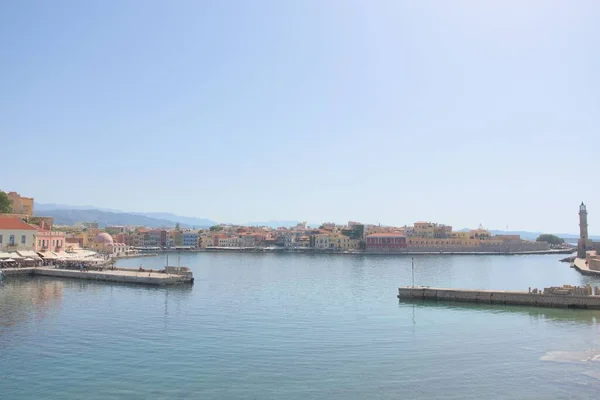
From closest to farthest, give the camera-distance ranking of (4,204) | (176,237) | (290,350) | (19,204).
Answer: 1. (290,350)
2. (4,204)
3. (19,204)
4. (176,237)

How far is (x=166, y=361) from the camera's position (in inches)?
765

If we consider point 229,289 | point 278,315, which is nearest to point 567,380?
point 278,315

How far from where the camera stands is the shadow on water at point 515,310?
29519mm

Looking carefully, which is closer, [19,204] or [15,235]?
[15,235]

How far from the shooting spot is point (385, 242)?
14050 cm

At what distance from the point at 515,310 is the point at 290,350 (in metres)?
18.3

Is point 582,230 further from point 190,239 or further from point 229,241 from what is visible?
point 190,239

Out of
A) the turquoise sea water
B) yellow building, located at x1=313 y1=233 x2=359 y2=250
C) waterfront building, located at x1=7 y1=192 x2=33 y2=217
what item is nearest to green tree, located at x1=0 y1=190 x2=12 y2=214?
waterfront building, located at x1=7 y1=192 x2=33 y2=217

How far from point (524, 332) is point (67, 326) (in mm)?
23708

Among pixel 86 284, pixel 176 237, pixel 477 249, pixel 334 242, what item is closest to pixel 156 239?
pixel 176 237

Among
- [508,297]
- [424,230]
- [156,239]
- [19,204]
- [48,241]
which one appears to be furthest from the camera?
[156,239]

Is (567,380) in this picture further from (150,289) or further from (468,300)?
(150,289)

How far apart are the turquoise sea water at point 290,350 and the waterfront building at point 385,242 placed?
10328 cm

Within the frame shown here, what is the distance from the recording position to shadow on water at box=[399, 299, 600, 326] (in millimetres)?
29519
